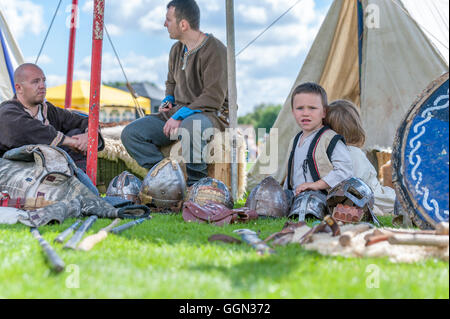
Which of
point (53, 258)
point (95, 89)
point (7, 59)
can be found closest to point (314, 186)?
point (95, 89)

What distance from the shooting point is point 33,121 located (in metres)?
4.00

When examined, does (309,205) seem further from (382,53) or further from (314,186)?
(382,53)

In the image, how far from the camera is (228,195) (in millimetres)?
3586

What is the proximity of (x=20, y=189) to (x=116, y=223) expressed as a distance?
851mm

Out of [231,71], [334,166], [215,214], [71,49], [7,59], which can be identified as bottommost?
[215,214]

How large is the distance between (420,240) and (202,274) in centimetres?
77

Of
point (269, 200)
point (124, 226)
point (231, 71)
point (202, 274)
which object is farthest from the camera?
point (231, 71)

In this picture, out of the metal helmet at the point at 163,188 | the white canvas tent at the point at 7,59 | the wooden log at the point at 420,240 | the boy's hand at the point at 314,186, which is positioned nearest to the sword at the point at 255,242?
the wooden log at the point at 420,240

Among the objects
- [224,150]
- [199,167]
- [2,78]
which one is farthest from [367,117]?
[2,78]

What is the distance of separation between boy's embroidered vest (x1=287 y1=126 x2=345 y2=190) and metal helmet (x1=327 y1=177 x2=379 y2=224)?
0.32 metres

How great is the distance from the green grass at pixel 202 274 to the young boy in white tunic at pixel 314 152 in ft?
4.37

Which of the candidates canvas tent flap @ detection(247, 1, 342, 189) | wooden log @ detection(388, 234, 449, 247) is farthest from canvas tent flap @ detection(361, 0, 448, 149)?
wooden log @ detection(388, 234, 449, 247)

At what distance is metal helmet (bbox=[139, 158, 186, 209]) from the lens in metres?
3.79
